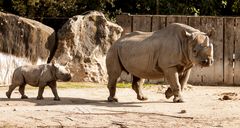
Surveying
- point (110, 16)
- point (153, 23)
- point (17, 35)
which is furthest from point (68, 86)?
point (110, 16)

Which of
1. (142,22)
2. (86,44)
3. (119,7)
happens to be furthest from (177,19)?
(119,7)

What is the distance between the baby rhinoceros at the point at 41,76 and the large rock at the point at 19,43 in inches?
157

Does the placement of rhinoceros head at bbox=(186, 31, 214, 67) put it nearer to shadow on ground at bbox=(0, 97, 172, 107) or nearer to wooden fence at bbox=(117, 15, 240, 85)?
shadow on ground at bbox=(0, 97, 172, 107)

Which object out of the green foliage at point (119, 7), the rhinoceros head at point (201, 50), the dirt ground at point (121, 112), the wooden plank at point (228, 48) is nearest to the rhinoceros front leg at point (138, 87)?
the dirt ground at point (121, 112)

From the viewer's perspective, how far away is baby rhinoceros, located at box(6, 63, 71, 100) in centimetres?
1320

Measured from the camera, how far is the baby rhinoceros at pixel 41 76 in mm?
13195

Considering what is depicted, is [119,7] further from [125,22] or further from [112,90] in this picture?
[112,90]

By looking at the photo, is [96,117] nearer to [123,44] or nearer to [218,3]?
[123,44]

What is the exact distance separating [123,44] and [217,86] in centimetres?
572

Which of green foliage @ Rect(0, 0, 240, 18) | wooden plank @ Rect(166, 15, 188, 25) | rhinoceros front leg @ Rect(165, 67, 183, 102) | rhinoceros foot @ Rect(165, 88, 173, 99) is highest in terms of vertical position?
green foliage @ Rect(0, 0, 240, 18)

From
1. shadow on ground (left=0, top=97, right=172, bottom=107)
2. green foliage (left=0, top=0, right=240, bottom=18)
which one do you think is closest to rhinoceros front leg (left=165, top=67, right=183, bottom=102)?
shadow on ground (left=0, top=97, right=172, bottom=107)

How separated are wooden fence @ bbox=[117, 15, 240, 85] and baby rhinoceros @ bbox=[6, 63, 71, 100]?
5664mm

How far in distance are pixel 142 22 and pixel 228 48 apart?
2.68 m

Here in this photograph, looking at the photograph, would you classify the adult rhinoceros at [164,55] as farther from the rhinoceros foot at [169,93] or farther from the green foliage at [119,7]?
the green foliage at [119,7]
